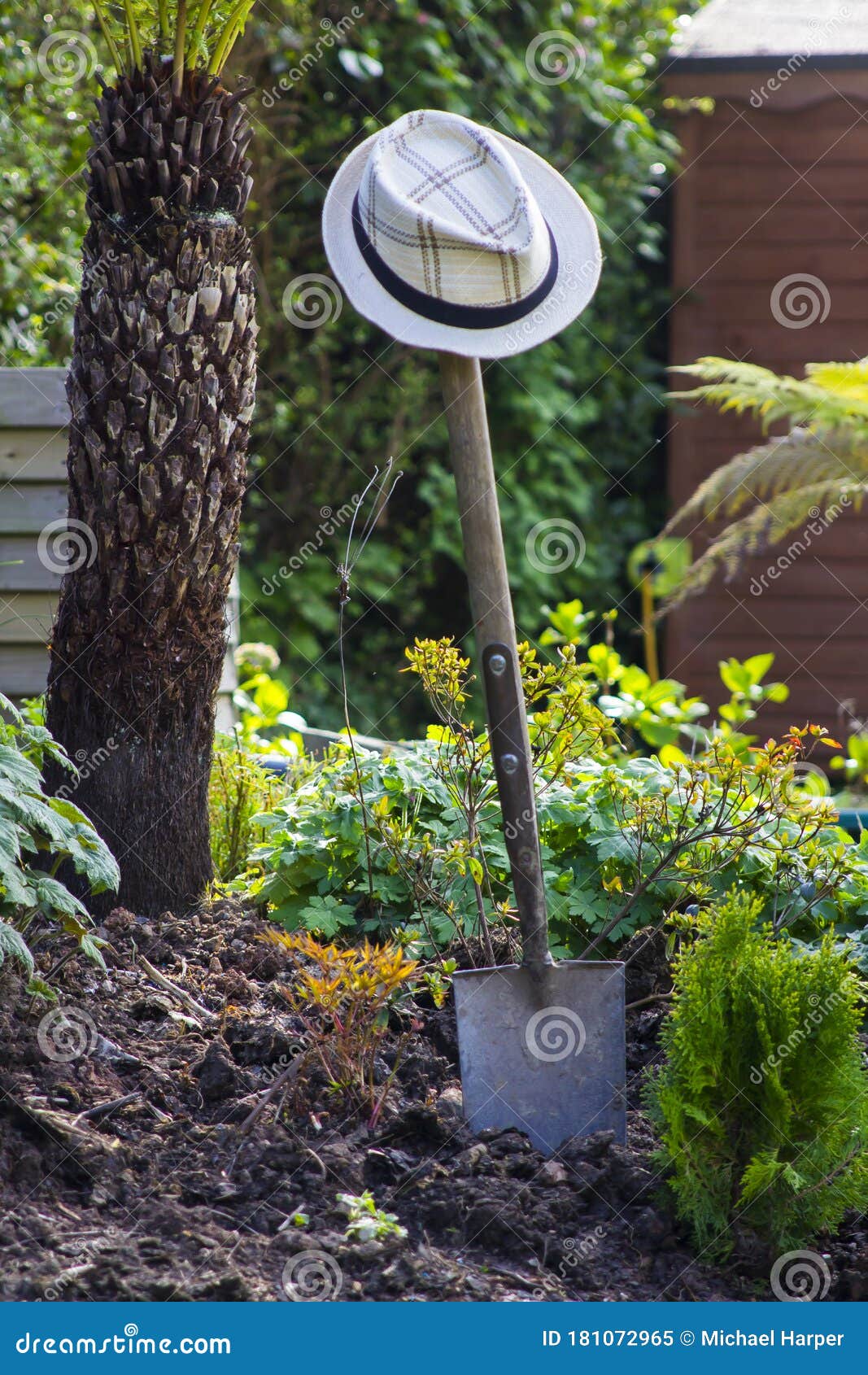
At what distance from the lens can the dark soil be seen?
158 centimetres

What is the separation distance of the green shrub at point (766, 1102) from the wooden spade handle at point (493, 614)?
0.38 meters

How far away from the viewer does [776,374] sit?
6.71 metres

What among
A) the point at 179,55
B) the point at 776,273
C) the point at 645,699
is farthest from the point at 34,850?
the point at 776,273

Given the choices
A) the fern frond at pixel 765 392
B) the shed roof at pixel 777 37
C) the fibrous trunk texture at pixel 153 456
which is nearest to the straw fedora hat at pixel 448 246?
the fibrous trunk texture at pixel 153 456

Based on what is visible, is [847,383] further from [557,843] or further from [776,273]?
[557,843]

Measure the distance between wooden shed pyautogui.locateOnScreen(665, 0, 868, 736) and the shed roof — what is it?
0.04 feet

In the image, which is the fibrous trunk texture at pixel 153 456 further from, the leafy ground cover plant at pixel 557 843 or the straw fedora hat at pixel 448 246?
the straw fedora hat at pixel 448 246

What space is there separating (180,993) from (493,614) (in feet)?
3.34

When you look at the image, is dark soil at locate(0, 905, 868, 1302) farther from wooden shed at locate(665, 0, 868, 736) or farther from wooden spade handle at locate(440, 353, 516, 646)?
wooden shed at locate(665, 0, 868, 736)

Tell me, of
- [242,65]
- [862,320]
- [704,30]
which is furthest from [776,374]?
[242,65]

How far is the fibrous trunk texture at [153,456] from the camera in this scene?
8.59 ft

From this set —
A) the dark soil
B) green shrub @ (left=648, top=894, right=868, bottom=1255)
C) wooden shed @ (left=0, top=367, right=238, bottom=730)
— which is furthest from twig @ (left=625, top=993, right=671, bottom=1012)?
wooden shed @ (left=0, top=367, right=238, bottom=730)
